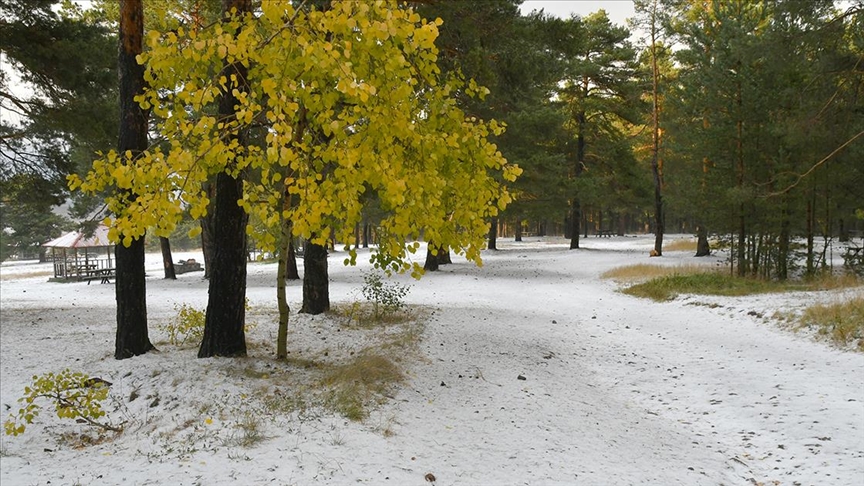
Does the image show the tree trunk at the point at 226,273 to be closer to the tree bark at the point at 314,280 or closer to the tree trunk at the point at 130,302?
the tree trunk at the point at 130,302

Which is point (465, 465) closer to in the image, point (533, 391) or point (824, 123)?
point (533, 391)

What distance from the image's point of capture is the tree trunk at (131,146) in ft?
21.0

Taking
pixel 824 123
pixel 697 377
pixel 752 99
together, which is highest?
pixel 752 99

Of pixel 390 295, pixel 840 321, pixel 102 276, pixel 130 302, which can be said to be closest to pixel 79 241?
pixel 102 276

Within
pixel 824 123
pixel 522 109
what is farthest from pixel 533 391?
pixel 522 109

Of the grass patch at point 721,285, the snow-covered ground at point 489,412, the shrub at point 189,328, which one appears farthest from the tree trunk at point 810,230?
the shrub at point 189,328

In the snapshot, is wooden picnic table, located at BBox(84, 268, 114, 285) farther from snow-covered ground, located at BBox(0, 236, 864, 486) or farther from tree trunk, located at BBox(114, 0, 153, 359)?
tree trunk, located at BBox(114, 0, 153, 359)

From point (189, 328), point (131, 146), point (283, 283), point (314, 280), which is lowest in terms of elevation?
point (189, 328)

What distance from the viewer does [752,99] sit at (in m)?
14.3

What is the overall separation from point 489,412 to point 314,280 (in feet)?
17.3

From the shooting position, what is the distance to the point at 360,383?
18.7ft

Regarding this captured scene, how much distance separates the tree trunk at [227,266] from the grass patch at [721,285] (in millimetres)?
10993

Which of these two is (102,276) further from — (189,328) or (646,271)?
(646,271)

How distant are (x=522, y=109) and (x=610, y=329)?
1038 cm
